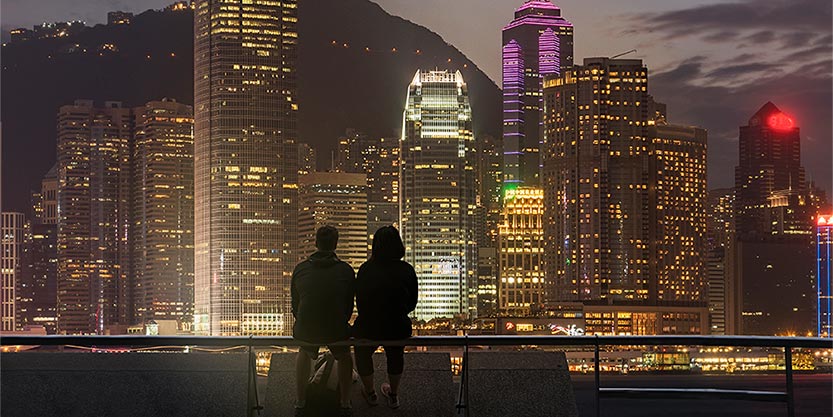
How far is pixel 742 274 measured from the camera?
103 metres

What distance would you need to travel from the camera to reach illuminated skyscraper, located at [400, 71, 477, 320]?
105 m

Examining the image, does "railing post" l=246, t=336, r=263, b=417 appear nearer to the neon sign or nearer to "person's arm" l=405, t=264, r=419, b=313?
"person's arm" l=405, t=264, r=419, b=313

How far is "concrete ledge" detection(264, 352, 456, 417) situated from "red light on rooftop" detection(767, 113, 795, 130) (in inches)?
4495

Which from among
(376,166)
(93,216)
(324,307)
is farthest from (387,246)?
(376,166)

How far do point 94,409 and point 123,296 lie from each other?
10031 cm

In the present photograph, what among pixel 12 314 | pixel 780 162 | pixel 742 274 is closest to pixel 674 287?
pixel 742 274

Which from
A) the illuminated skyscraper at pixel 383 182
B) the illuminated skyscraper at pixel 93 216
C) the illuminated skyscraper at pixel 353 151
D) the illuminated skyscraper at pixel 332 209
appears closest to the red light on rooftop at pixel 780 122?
the illuminated skyscraper at pixel 383 182

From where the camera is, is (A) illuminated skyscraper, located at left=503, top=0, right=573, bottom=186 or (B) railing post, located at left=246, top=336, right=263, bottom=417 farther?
(A) illuminated skyscraper, located at left=503, top=0, right=573, bottom=186

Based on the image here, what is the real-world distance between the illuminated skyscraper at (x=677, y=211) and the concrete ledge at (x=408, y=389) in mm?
100429

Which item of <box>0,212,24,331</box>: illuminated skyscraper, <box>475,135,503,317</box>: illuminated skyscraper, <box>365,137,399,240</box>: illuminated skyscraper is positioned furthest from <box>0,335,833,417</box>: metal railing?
<box>365,137,399,240</box>: illuminated skyscraper

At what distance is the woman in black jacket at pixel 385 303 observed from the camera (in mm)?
6219

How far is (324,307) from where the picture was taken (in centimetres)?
614

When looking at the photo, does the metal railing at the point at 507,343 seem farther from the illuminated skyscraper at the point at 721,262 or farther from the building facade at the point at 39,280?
the illuminated skyscraper at the point at 721,262

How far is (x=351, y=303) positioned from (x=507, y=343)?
2.90 feet
